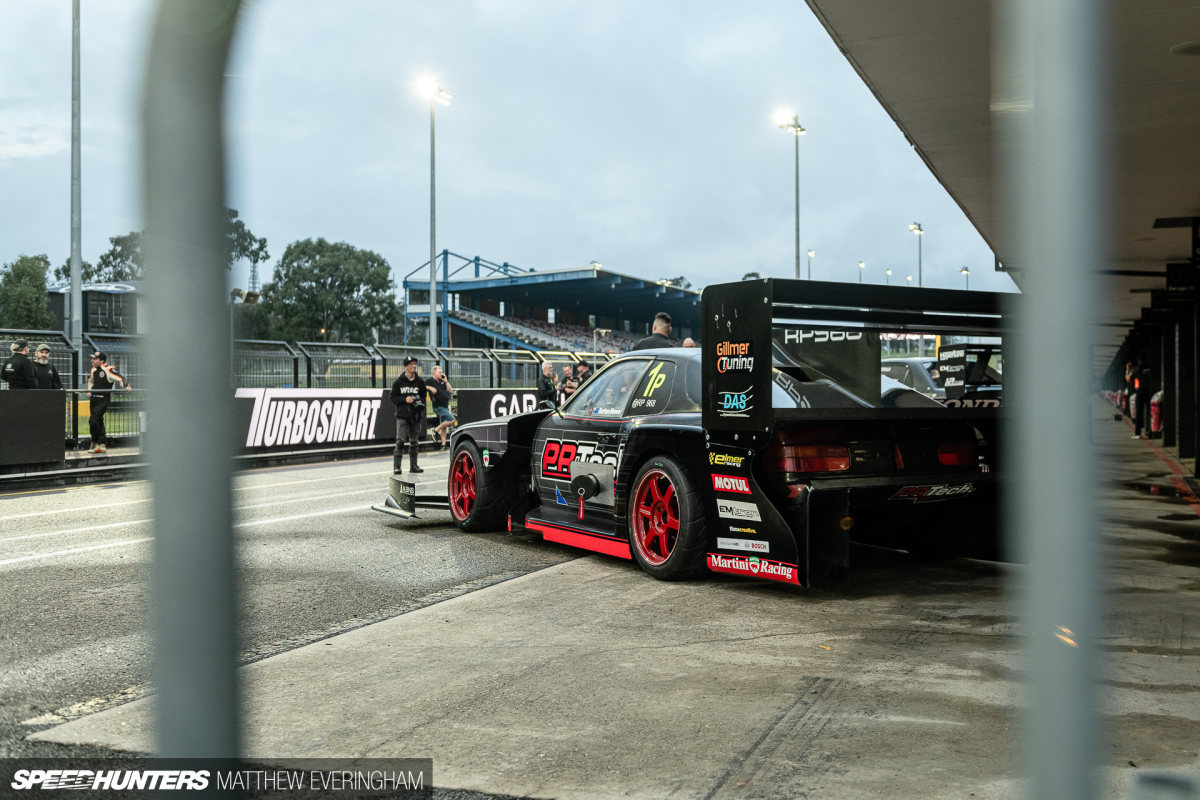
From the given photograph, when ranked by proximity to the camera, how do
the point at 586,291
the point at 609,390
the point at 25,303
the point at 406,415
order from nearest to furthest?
the point at 609,390
the point at 406,415
the point at 25,303
the point at 586,291

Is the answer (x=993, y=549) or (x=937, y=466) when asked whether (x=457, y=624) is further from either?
(x=993, y=549)

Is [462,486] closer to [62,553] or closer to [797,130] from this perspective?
[62,553]

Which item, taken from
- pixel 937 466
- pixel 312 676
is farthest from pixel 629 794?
pixel 937 466

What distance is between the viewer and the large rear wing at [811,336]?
573 cm

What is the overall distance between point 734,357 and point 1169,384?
922 inches

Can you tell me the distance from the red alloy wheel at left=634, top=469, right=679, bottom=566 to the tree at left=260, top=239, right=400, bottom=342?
71.5 m

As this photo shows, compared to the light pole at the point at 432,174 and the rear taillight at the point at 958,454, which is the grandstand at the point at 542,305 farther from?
the rear taillight at the point at 958,454

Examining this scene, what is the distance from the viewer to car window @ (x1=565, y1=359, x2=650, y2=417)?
735cm

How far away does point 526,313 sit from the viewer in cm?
7844

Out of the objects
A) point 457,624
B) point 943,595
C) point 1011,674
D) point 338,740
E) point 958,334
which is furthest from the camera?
point 958,334

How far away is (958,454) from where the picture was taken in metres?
6.49

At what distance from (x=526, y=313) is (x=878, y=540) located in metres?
71.8

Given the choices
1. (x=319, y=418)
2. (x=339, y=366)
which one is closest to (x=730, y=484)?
(x=319, y=418)

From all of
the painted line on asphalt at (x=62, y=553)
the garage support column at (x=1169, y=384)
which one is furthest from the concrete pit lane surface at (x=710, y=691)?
the garage support column at (x=1169, y=384)
